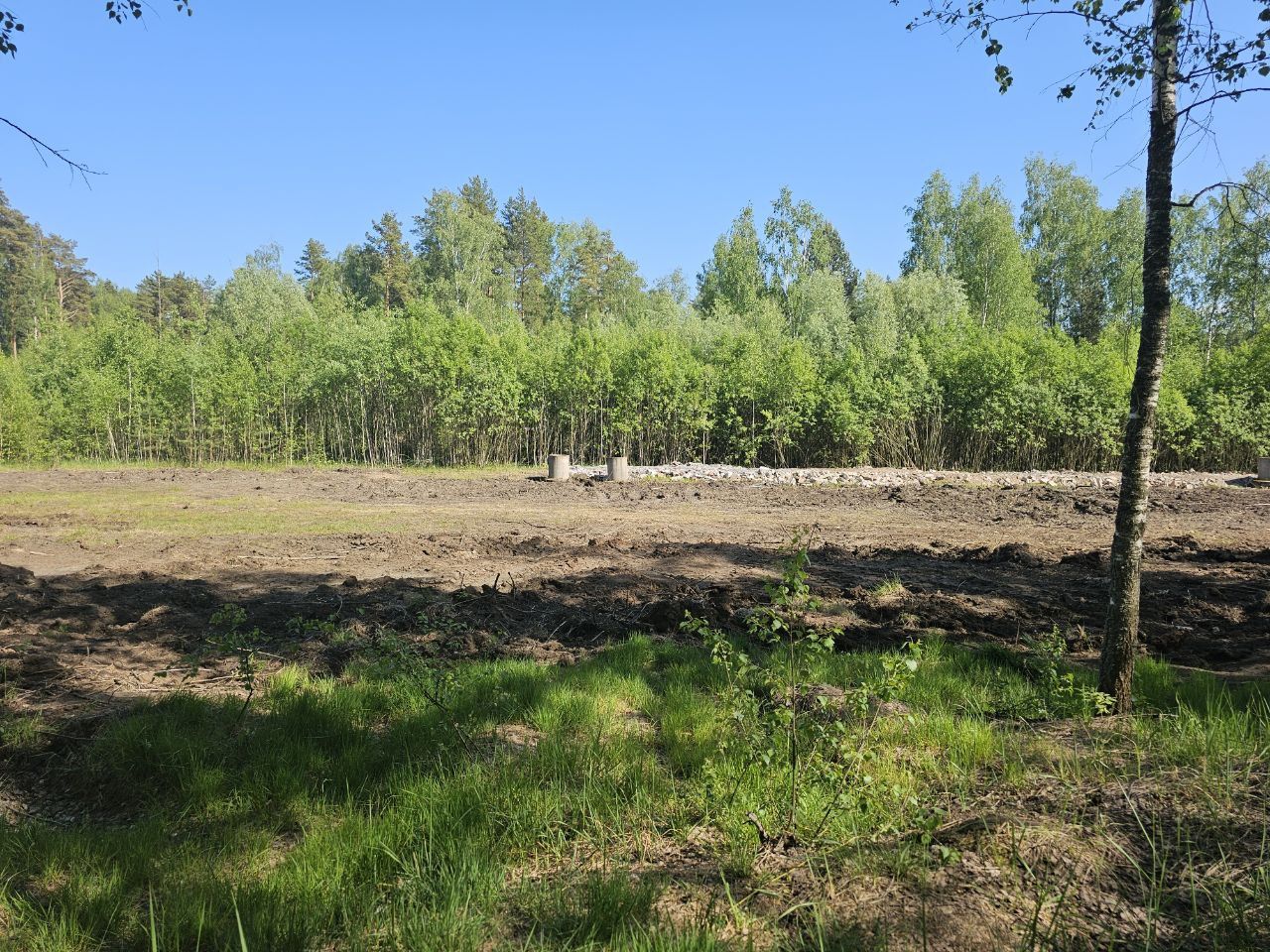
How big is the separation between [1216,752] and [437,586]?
624 cm

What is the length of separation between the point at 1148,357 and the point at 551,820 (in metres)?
3.65

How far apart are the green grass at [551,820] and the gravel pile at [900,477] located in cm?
1596

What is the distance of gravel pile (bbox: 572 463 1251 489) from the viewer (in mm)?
19703

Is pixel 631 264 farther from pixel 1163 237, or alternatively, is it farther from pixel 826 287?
pixel 1163 237

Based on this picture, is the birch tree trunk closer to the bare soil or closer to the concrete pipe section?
the bare soil

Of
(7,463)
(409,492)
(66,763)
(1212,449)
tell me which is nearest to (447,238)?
(7,463)

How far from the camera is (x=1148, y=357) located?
364cm

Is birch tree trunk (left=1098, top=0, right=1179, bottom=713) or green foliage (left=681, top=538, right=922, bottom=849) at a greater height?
birch tree trunk (left=1098, top=0, right=1179, bottom=713)

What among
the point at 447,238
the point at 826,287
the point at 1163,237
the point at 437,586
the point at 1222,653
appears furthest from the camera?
the point at 447,238

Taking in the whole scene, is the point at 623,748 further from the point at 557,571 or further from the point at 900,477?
the point at 900,477

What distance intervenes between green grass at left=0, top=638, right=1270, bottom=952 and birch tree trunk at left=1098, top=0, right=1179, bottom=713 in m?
0.46

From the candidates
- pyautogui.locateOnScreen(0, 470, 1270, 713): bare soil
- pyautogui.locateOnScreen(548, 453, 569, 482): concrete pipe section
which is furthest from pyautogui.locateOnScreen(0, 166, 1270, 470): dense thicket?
pyautogui.locateOnScreen(0, 470, 1270, 713): bare soil

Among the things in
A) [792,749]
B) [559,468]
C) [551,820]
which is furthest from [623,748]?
[559,468]

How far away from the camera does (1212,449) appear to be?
81.3 ft
